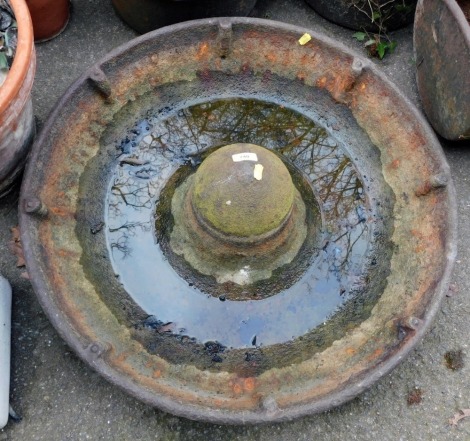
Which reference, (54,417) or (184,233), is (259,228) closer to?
(184,233)

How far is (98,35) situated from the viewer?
3.47 metres

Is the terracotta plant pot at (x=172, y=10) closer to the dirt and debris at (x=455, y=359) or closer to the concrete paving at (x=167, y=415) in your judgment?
the concrete paving at (x=167, y=415)

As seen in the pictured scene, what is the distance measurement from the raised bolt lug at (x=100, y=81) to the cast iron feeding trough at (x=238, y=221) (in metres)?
0.02

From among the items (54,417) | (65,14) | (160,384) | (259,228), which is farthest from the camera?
(65,14)

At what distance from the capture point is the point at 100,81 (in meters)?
2.49

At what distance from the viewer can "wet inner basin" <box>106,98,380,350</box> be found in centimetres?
260

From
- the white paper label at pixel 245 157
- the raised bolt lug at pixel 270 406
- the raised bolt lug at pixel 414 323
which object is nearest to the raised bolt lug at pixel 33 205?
the white paper label at pixel 245 157

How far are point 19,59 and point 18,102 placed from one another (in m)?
0.19

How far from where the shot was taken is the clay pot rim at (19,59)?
7.02ft

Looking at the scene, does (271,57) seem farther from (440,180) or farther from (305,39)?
(440,180)

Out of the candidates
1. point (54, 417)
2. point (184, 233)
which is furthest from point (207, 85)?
point (54, 417)

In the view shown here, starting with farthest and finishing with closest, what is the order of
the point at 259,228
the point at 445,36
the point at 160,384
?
the point at 445,36, the point at 259,228, the point at 160,384

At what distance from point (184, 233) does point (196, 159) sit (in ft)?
1.61

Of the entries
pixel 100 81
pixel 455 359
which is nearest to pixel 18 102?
pixel 100 81
